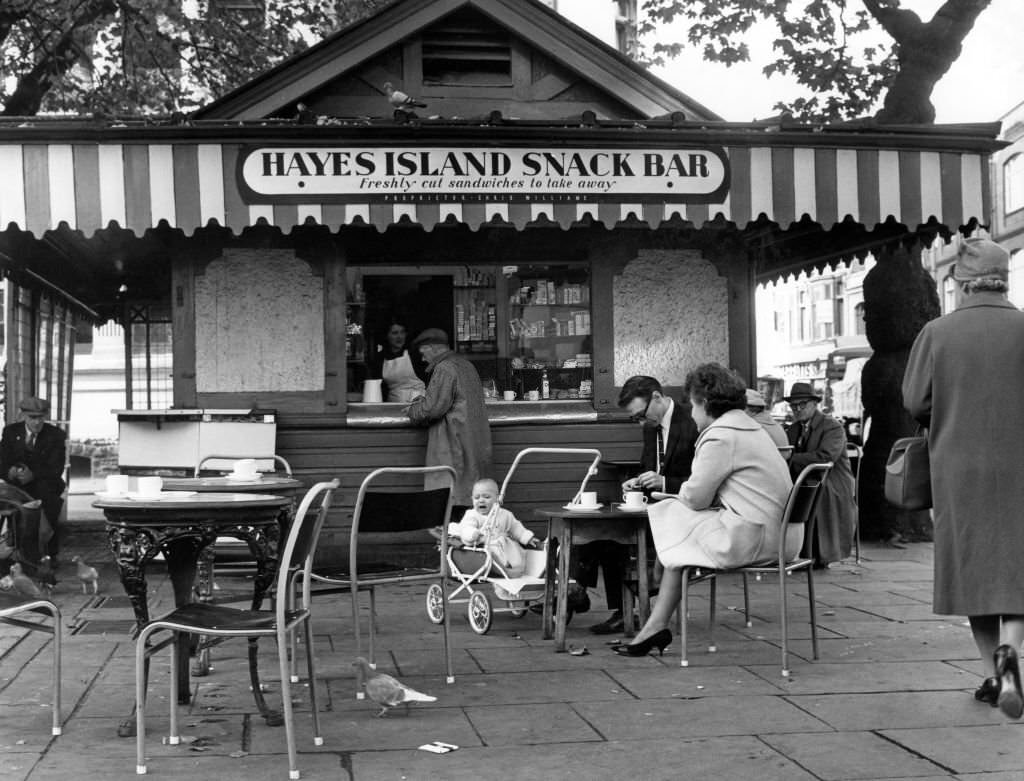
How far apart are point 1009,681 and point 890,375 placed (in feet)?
27.9

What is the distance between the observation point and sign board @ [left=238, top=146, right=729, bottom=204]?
9.90m

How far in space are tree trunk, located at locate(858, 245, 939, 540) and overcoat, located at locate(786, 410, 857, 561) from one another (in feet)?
7.80

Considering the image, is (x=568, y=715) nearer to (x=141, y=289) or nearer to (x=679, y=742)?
(x=679, y=742)

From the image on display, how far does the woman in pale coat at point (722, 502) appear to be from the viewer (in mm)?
6801

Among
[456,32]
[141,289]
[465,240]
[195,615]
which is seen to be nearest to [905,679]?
[195,615]

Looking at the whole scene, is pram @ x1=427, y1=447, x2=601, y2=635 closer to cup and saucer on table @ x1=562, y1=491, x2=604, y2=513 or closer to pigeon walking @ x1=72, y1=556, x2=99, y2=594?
cup and saucer on table @ x1=562, y1=491, x2=604, y2=513

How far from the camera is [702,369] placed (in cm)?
708

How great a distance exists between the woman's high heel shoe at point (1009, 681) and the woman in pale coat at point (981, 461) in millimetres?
137

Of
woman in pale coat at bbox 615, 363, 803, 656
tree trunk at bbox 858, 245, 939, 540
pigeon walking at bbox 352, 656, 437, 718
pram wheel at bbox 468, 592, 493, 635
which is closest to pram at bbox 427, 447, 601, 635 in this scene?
pram wheel at bbox 468, 592, 493, 635

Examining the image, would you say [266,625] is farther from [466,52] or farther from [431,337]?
[466,52]

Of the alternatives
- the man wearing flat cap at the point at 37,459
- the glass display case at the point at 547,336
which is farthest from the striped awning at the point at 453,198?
the man wearing flat cap at the point at 37,459

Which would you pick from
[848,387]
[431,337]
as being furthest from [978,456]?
[848,387]

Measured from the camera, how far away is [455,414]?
1071cm

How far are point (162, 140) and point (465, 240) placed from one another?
9.83 ft
